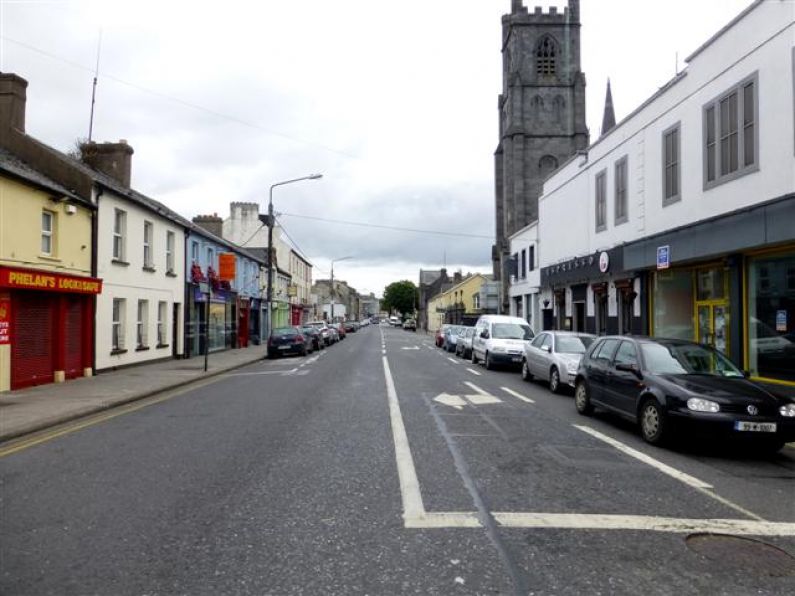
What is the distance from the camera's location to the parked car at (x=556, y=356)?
13.6 metres

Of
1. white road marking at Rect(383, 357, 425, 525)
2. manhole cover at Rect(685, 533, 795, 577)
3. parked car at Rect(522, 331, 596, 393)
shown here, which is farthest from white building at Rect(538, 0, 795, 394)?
manhole cover at Rect(685, 533, 795, 577)

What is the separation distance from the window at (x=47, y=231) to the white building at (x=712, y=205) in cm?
1627

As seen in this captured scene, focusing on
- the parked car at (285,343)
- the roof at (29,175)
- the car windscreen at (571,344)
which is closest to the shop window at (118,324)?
the roof at (29,175)

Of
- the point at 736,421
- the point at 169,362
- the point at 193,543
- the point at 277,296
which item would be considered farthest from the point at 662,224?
the point at 277,296

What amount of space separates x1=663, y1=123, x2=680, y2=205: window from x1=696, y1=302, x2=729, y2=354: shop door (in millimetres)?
3125

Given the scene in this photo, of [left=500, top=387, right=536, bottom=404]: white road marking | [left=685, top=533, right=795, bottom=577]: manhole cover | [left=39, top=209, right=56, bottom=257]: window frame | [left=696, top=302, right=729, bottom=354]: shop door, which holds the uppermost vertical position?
[left=39, top=209, right=56, bottom=257]: window frame

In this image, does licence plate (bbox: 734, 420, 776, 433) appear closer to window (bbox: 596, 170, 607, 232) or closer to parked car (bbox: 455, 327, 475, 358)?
window (bbox: 596, 170, 607, 232)

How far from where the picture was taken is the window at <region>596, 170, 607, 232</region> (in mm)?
21781

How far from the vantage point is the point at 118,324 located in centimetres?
1931

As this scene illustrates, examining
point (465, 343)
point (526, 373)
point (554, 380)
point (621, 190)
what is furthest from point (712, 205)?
point (465, 343)

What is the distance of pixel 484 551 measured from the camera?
13.6 feet

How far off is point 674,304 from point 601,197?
6.56m

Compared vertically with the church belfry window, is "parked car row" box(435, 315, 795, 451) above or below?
below

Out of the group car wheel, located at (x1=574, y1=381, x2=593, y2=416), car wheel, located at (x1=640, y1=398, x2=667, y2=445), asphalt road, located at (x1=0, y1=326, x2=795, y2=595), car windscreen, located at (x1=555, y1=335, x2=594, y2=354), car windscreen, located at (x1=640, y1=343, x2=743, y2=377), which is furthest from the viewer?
car windscreen, located at (x1=555, y1=335, x2=594, y2=354)
